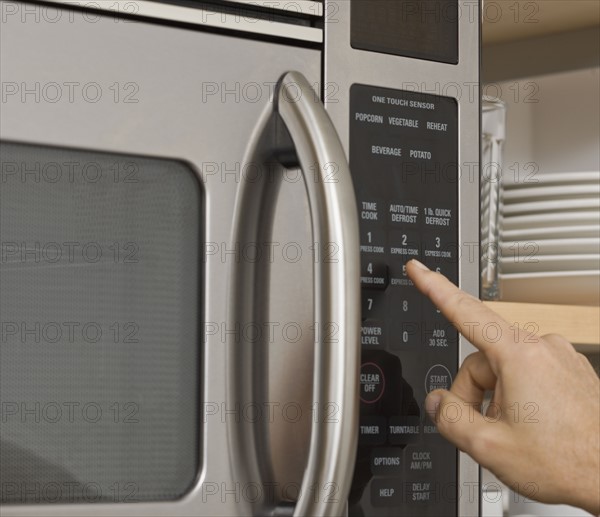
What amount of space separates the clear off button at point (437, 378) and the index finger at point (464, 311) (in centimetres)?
5

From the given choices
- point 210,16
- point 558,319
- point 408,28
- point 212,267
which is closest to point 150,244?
point 212,267

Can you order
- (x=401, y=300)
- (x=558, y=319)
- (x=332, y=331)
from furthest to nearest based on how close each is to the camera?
(x=558, y=319), (x=401, y=300), (x=332, y=331)

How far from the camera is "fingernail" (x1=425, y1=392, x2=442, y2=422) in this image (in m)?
0.71

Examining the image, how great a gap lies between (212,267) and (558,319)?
45cm

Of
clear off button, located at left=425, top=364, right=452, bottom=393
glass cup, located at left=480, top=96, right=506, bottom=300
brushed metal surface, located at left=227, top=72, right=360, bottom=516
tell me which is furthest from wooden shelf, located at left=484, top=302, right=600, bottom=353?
brushed metal surface, located at left=227, top=72, right=360, bottom=516

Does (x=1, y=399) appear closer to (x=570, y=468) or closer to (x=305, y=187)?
(x=305, y=187)

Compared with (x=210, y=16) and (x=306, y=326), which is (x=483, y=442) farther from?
(x=210, y=16)

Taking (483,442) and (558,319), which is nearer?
(483,442)

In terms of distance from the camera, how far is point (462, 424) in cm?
69

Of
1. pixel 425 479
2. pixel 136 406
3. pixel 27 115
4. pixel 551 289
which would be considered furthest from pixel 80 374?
pixel 551 289

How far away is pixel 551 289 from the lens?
1094mm

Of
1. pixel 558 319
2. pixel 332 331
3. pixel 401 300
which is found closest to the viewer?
pixel 332 331

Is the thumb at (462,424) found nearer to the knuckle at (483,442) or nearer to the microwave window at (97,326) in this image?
the knuckle at (483,442)

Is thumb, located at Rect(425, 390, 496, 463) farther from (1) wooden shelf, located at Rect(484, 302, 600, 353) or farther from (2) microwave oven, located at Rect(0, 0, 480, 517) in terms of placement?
(1) wooden shelf, located at Rect(484, 302, 600, 353)
